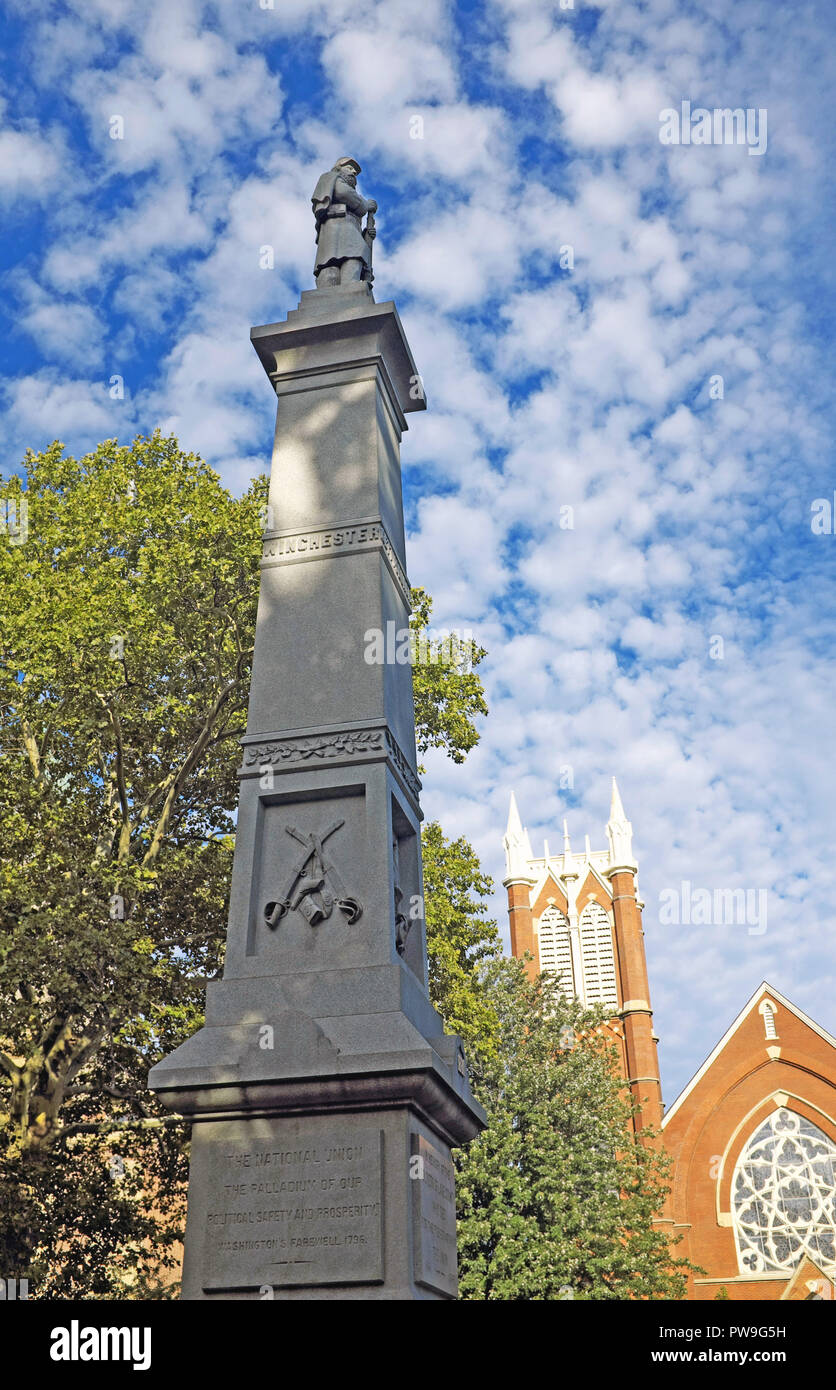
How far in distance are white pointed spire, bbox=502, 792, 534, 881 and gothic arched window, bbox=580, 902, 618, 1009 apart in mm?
4121

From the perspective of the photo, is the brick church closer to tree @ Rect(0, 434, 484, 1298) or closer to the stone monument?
tree @ Rect(0, 434, 484, 1298)

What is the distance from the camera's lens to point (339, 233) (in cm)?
930

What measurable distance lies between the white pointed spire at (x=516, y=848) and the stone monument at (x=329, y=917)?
182 ft

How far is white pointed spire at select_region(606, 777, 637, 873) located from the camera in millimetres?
63094

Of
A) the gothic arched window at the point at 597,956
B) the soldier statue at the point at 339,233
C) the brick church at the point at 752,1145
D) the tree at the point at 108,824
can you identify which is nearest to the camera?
the soldier statue at the point at 339,233

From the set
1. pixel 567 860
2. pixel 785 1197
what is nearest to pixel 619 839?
pixel 567 860

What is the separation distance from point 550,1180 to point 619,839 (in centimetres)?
3940

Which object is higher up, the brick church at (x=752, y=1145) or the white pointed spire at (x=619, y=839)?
the white pointed spire at (x=619, y=839)

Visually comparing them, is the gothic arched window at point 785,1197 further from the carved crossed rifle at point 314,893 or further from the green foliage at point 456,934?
the carved crossed rifle at point 314,893

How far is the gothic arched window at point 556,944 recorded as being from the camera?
60125mm

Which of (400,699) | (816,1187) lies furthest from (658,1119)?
(400,699)

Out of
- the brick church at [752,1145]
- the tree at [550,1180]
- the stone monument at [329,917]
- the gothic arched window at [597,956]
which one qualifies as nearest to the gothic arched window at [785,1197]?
the brick church at [752,1145]

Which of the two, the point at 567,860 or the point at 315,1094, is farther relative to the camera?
the point at 567,860

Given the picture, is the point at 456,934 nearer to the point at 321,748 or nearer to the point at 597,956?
the point at 321,748
